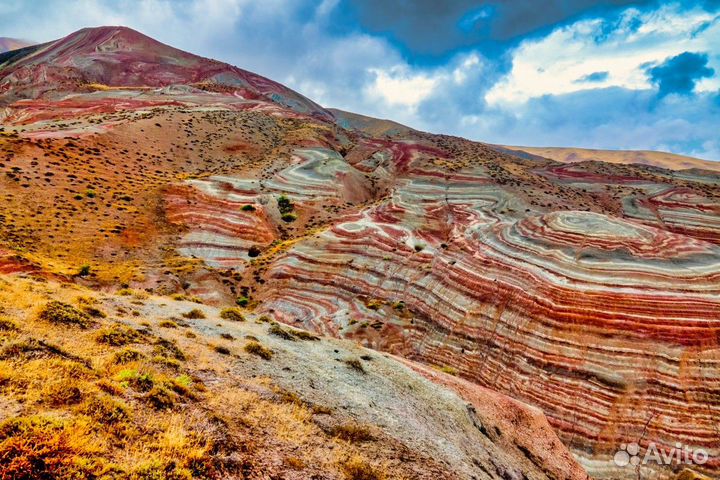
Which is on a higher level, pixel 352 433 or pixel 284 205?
pixel 284 205

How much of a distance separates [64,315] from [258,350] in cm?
730

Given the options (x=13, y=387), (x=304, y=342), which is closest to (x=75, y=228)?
(x=304, y=342)

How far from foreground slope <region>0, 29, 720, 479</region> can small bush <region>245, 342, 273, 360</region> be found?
523 inches

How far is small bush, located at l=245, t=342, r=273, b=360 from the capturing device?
55.0 feet

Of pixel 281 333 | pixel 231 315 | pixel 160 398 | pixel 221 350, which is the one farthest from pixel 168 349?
pixel 231 315

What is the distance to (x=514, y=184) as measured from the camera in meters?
61.7

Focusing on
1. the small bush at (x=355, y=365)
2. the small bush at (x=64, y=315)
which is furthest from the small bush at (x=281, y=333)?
the small bush at (x=64, y=315)

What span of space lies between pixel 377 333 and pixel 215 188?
109 feet

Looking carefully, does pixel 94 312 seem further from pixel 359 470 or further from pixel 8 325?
pixel 359 470

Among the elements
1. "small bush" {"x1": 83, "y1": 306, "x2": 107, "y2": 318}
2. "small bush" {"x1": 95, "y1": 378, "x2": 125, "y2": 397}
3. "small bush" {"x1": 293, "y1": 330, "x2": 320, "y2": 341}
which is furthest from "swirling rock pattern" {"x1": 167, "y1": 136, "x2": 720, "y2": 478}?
"small bush" {"x1": 95, "y1": 378, "x2": 125, "y2": 397}

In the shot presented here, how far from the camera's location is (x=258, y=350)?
17.0m

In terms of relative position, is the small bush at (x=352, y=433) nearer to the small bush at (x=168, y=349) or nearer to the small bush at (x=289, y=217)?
the small bush at (x=168, y=349)

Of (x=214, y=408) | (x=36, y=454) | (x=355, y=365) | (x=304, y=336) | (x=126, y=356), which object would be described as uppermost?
(x=36, y=454)

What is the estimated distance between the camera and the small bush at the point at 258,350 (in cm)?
1677
